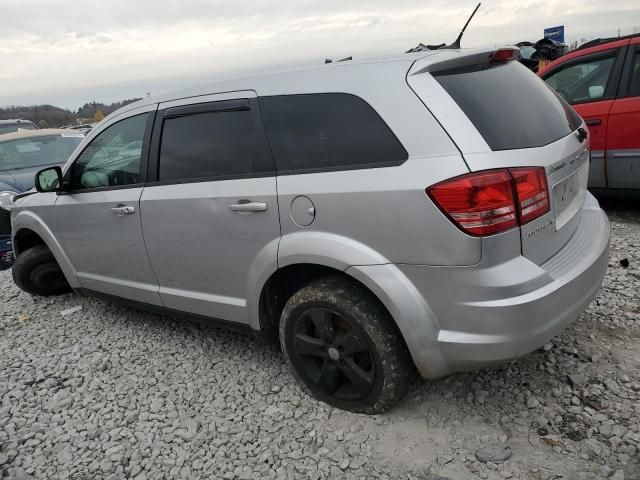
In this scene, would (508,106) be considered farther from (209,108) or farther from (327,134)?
(209,108)

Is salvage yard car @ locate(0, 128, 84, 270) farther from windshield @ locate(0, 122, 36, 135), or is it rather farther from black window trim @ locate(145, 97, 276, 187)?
windshield @ locate(0, 122, 36, 135)

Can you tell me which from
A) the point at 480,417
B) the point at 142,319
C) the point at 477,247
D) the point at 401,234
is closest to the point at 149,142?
the point at 142,319

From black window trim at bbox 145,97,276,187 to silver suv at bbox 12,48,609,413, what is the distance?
0.01 meters

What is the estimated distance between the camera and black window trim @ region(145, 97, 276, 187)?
2857mm

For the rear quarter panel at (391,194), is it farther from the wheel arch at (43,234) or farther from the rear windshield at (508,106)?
the wheel arch at (43,234)

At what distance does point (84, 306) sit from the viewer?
15.9 feet

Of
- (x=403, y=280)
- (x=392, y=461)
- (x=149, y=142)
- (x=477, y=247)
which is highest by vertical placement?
(x=149, y=142)

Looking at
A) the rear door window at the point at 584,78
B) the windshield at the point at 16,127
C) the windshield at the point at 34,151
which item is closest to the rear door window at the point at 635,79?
the rear door window at the point at 584,78

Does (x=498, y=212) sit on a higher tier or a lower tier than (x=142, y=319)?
higher

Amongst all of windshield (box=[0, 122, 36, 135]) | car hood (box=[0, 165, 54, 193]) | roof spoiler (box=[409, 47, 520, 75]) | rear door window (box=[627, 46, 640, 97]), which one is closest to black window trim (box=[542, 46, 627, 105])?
rear door window (box=[627, 46, 640, 97])

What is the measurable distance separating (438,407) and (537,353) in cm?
76

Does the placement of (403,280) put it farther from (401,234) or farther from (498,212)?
(498,212)

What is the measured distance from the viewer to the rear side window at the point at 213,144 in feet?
9.43

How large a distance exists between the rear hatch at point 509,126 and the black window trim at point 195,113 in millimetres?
899
